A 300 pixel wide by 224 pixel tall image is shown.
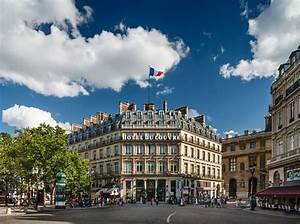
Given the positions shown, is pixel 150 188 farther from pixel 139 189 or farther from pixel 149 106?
pixel 149 106

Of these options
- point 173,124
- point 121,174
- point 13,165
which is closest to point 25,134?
point 13,165

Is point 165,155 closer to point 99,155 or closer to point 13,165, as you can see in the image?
point 99,155

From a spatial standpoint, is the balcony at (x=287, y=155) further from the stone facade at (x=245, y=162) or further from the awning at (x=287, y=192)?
the stone facade at (x=245, y=162)

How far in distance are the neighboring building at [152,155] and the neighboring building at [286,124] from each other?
117ft

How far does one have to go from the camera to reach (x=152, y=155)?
87.0 metres

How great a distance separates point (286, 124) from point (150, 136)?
4319 centimetres

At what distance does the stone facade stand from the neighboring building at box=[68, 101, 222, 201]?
6.36 metres

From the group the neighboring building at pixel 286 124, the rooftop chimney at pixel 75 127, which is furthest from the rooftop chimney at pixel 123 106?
the neighboring building at pixel 286 124

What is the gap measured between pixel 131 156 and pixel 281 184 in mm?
44022

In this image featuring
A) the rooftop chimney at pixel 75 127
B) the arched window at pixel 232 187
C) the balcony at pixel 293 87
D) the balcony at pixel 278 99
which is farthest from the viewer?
the rooftop chimney at pixel 75 127

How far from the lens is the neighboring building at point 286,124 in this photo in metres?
43.0

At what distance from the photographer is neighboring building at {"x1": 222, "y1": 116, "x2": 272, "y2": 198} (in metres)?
94.9

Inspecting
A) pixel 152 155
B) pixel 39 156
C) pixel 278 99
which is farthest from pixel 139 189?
pixel 278 99

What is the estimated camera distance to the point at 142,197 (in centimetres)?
8556
